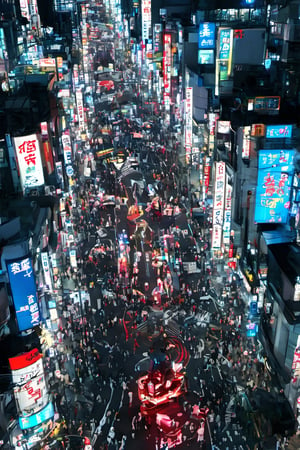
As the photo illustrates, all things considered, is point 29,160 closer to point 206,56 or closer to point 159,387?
point 159,387

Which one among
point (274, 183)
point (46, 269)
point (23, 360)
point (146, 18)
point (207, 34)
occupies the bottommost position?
point (23, 360)

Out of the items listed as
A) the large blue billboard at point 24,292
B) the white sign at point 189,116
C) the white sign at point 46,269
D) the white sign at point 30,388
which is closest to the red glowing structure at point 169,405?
the white sign at point 30,388

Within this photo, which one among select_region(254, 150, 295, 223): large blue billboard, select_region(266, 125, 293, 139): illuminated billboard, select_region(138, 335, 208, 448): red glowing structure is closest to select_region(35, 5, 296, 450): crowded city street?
select_region(138, 335, 208, 448): red glowing structure

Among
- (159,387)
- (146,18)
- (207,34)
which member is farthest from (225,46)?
(146,18)

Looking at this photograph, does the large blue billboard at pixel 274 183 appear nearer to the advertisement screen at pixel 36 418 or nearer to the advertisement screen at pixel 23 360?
the advertisement screen at pixel 23 360

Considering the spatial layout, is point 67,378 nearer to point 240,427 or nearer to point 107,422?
point 107,422

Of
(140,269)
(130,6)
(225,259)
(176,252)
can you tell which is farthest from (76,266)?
(130,6)

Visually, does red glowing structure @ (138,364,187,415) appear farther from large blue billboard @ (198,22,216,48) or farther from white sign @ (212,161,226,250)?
large blue billboard @ (198,22,216,48)
